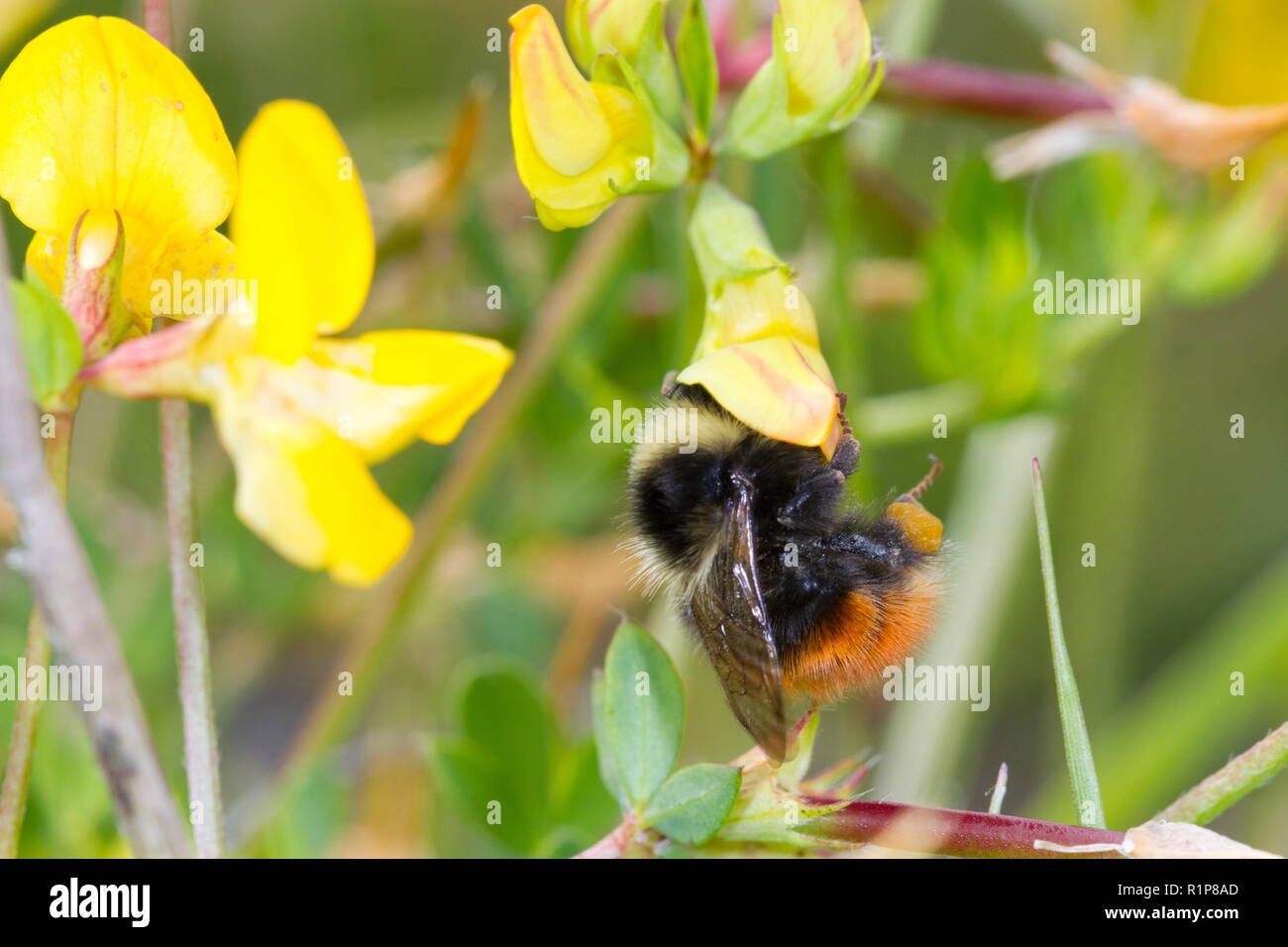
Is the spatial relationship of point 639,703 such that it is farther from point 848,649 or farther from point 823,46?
point 823,46

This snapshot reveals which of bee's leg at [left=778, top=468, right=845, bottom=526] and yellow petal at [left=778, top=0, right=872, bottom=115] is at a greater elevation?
yellow petal at [left=778, top=0, right=872, bottom=115]

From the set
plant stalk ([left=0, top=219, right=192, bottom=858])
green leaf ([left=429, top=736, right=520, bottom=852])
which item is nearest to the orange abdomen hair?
green leaf ([left=429, top=736, right=520, bottom=852])

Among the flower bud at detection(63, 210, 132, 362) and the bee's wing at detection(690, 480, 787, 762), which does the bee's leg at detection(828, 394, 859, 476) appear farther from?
the flower bud at detection(63, 210, 132, 362)

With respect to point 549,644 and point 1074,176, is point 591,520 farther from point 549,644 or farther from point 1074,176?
point 1074,176

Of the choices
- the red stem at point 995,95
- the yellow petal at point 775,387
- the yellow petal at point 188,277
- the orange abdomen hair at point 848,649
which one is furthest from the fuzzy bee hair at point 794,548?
the red stem at point 995,95

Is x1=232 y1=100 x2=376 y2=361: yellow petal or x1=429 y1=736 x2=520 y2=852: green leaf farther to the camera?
x1=429 y1=736 x2=520 y2=852: green leaf

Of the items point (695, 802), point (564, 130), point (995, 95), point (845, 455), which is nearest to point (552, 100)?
point (564, 130)
